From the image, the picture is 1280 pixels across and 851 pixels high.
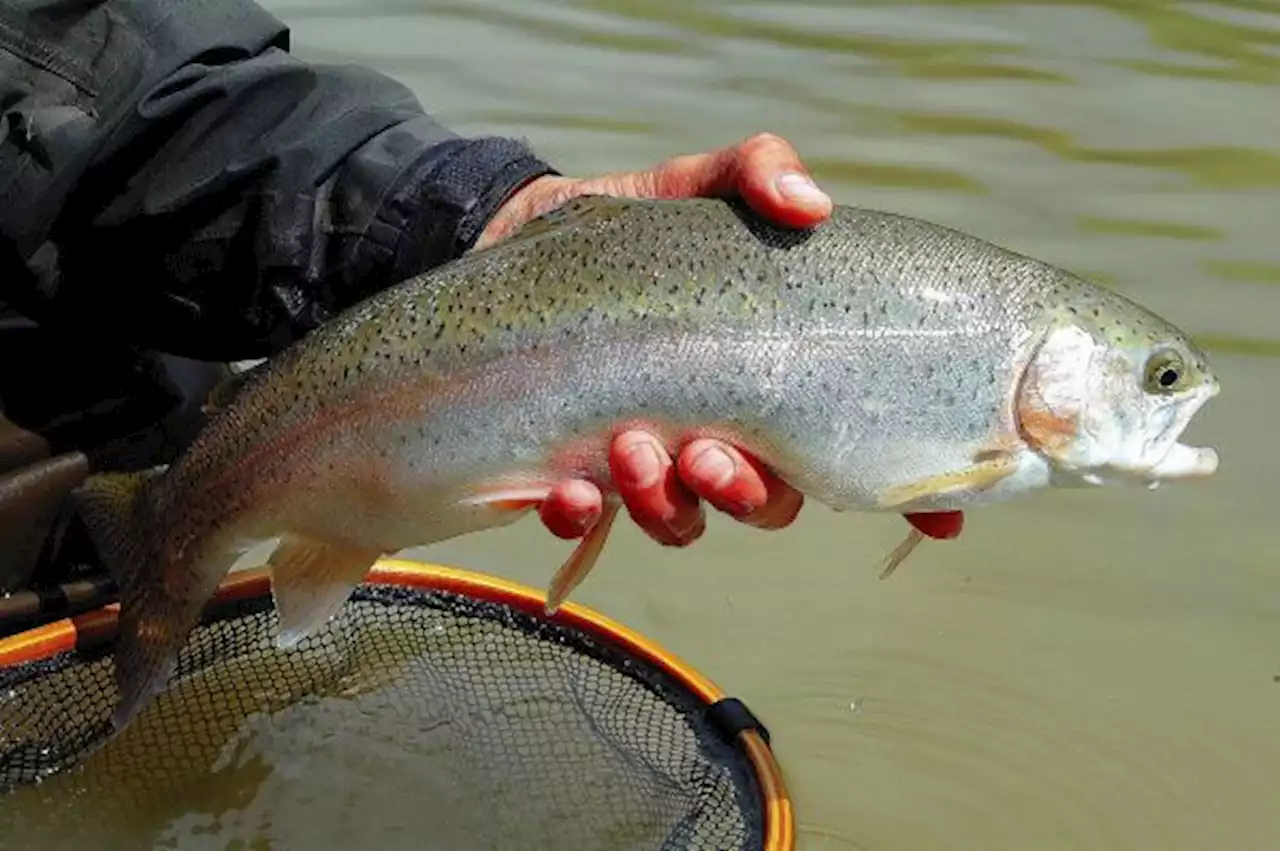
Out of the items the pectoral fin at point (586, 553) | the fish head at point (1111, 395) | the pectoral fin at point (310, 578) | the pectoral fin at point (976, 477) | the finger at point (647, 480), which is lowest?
the pectoral fin at point (310, 578)

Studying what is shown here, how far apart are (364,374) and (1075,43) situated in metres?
5.37

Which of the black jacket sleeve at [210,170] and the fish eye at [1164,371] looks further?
the black jacket sleeve at [210,170]

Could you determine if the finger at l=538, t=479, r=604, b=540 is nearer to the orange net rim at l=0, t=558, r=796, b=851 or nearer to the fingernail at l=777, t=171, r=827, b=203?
the fingernail at l=777, t=171, r=827, b=203

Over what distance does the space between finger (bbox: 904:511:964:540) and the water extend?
770mm

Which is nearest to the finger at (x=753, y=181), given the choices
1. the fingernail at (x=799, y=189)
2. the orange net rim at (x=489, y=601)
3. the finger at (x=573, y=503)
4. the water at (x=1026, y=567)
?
the fingernail at (x=799, y=189)

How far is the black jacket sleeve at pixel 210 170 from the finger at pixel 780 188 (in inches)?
23.7

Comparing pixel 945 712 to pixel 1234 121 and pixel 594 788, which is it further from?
pixel 1234 121

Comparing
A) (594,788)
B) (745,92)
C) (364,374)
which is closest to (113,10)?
(364,374)

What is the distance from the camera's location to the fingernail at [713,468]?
2.24 metres

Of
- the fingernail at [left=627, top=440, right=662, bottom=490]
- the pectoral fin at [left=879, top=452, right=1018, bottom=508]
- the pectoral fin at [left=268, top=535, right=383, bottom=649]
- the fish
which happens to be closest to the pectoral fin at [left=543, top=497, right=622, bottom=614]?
the fish

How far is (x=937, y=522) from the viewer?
255 centimetres

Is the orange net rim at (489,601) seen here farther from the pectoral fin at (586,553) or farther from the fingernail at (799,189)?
the fingernail at (799,189)

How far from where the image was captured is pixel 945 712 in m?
3.39

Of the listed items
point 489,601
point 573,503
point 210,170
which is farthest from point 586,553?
point 210,170
